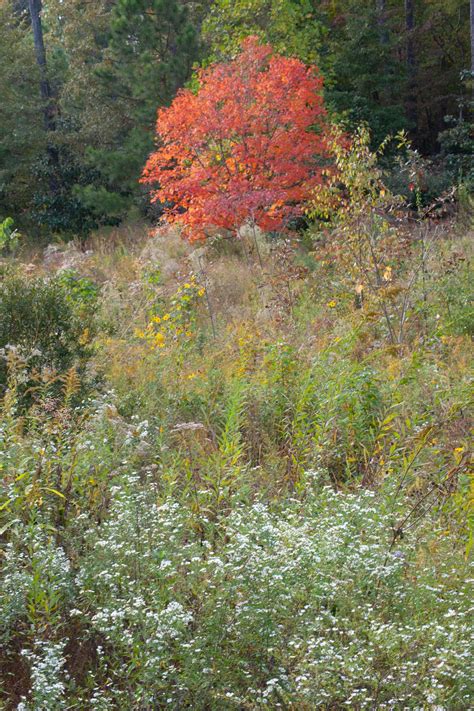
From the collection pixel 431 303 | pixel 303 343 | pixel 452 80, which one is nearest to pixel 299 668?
pixel 303 343

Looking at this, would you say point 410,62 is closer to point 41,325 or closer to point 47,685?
point 41,325

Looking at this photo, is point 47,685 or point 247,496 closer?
point 47,685

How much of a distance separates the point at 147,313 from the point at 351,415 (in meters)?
4.34

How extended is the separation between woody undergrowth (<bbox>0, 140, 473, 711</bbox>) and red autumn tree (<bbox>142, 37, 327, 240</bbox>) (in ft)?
17.4

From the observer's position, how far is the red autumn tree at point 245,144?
12125 mm

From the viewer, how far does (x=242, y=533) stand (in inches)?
134

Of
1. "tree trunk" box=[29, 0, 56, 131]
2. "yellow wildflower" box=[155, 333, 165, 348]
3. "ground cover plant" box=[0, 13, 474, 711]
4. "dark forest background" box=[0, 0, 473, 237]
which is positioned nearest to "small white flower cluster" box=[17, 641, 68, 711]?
"ground cover plant" box=[0, 13, 474, 711]

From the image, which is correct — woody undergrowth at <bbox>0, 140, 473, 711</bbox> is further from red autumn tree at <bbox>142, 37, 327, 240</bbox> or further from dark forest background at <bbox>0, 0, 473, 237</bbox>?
dark forest background at <bbox>0, 0, 473, 237</bbox>

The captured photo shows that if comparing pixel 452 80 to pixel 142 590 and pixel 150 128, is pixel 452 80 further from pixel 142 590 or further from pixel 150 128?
pixel 142 590

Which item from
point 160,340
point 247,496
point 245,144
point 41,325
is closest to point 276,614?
point 247,496

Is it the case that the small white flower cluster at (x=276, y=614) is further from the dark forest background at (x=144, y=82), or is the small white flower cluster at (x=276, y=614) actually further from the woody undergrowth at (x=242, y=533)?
the dark forest background at (x=144, y=82)

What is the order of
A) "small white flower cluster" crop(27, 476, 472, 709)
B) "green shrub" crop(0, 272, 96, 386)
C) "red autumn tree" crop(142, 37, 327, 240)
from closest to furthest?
"small white flower cluster" crop(27, 476, 472, 709), "green shrub" crop(0, 272, 96, 386), "red autumn tree" crop(142, 37, 327, 240)

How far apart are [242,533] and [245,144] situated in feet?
31.6

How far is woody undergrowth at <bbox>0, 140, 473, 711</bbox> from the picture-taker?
2.88 meters
